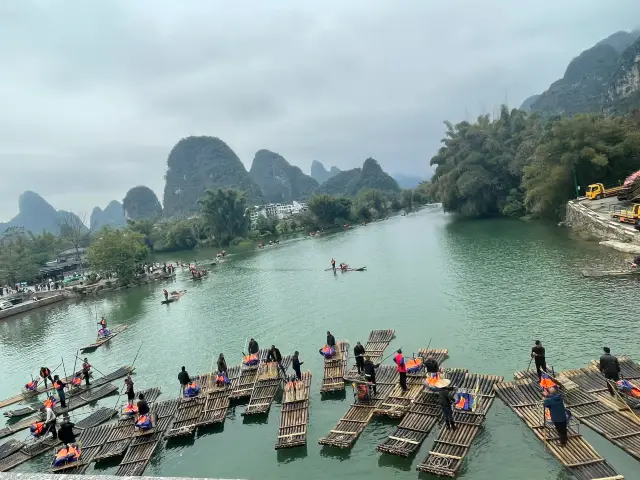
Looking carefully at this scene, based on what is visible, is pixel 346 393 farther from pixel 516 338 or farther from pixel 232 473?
pixel 516 338

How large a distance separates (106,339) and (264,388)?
1970cm

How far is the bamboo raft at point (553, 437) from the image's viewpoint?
9750 millimetres

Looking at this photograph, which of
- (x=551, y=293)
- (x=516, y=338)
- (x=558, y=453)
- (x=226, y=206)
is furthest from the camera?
(x=226, y=206)

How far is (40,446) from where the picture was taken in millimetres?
15688

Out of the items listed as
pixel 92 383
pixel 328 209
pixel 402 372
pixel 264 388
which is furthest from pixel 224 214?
pixel 402 372

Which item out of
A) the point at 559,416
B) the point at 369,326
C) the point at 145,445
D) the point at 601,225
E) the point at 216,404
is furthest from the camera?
the point at 601,225

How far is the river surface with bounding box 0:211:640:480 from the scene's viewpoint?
12742mm

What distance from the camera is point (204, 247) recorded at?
101562mm

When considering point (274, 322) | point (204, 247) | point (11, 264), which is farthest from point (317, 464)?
point (204, 247)

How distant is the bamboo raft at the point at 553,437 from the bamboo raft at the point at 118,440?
13.1 m

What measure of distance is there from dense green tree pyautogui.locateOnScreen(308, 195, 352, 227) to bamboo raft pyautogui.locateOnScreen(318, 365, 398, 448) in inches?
3390

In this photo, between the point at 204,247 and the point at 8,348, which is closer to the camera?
the point at 8,348

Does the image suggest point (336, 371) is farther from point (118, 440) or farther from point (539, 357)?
point (118, 440)

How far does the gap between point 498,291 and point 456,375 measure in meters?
14.2
